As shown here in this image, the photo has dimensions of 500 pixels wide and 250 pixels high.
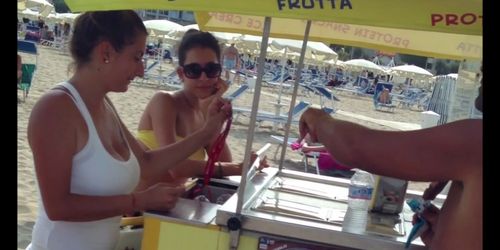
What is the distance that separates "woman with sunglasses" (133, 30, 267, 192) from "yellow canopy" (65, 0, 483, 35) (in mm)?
1202

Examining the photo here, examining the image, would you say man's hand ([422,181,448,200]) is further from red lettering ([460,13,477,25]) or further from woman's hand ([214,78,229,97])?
woman's hand ([214,78,229,97])

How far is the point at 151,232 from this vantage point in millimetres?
2301

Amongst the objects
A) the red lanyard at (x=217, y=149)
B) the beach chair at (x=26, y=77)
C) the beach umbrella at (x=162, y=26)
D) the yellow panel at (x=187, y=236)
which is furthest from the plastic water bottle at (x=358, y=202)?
the beach umbrella at (x=162, y=26)

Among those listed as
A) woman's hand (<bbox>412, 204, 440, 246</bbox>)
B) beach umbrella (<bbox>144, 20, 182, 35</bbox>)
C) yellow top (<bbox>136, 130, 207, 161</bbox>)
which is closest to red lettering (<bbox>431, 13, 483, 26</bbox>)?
woman's hand (<bbox>412, 204, 440, 246</bbox>)

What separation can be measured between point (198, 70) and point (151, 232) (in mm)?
1144

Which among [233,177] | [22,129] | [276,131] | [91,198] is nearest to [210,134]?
[233,177]

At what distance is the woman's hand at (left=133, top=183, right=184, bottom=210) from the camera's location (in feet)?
7.35

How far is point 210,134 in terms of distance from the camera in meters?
2.83

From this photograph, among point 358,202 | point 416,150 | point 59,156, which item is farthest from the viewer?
point 358,202

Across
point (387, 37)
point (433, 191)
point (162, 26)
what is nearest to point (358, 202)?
point (433, 191)

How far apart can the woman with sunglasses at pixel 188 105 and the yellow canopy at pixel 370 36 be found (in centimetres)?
35

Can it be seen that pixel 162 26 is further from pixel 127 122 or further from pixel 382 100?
pixel 127 122

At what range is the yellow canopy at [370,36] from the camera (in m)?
3.53
